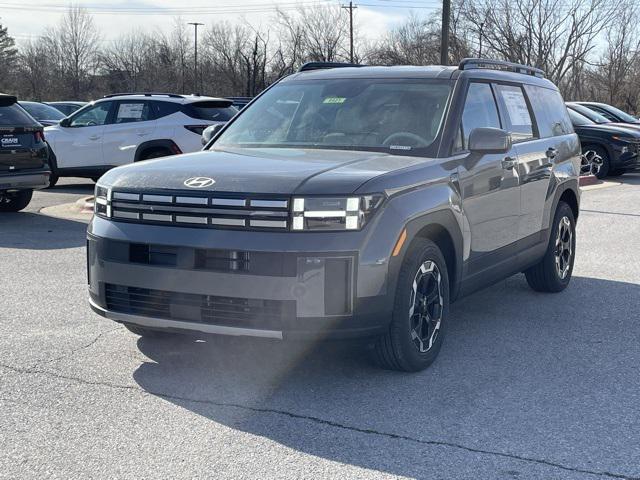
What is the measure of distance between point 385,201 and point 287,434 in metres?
1.32

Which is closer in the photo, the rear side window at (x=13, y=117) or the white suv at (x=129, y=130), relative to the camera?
the rear side window at (x=13, y=117)

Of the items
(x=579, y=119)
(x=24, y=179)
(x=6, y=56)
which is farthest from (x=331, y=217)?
(x=6, y=56)

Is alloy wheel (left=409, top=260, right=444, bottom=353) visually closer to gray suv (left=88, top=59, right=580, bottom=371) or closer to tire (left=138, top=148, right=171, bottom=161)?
gray suv (left=88, top=59, right=580, bottom=371)

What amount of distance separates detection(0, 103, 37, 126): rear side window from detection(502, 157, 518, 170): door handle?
7579 mm

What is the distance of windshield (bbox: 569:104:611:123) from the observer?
20.1m

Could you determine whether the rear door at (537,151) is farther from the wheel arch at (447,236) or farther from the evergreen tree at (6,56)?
the evergreen tree at (6,56)

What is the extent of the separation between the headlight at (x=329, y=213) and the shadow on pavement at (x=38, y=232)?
18.9 ft

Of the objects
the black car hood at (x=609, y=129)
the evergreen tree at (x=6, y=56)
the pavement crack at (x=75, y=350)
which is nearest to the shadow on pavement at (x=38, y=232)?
the pavement crack at (x=75, y=350)

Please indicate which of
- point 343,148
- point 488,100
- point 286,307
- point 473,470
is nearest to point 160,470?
point 286,307

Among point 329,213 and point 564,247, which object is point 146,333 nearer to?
point 329,213

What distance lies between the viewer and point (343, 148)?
18.0 feet

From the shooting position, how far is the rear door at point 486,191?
18.3ft

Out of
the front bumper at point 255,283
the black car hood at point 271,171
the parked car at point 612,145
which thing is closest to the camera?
the front bumper at point 255,283

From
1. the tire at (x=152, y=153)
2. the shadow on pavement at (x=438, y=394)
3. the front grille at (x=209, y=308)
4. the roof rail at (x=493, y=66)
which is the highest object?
the roof rail at (x=493, y=66)
